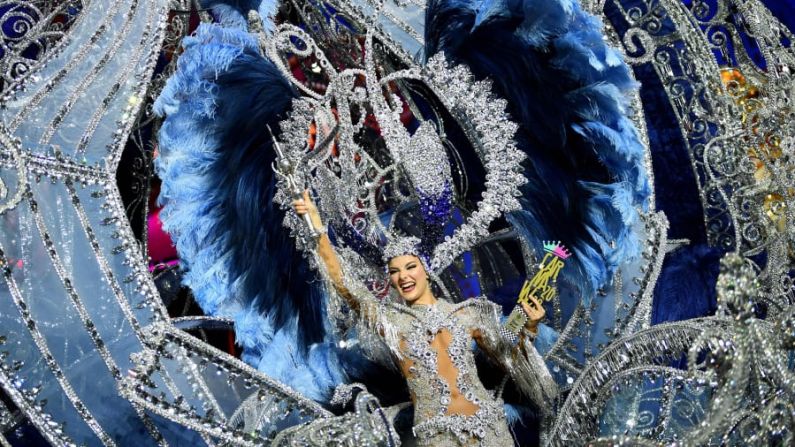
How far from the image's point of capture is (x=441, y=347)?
3.02 m

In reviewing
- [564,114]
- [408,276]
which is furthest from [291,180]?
[564,114]

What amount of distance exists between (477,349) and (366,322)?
440mm

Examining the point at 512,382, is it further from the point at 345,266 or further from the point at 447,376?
the point at 345,266

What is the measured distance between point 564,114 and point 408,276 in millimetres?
817

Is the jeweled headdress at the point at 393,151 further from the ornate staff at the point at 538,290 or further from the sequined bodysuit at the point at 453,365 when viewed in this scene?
the ornate staff at the point at 538,290

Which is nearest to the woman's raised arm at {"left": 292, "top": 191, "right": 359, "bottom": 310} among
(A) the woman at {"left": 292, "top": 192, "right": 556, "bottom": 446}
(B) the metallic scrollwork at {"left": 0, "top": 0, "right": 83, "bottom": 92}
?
(A) the woman at {"left": 292, "top": 192, "right": 556, "bottom": 446}

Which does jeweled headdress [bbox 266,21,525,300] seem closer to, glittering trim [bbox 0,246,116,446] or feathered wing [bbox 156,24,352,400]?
feathered wing [bbox 156,24,352,400]

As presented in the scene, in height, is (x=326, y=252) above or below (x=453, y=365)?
above

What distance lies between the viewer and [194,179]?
3.28m

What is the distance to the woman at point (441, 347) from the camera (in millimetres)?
2924

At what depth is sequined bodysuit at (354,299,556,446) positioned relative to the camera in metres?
2.92

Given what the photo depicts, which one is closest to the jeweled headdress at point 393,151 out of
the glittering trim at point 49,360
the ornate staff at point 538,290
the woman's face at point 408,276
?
the woman's face at point 408,276

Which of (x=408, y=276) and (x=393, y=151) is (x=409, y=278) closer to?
(x=408, y=276)

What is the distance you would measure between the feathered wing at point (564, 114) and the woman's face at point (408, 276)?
520 mm
